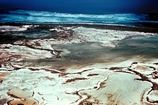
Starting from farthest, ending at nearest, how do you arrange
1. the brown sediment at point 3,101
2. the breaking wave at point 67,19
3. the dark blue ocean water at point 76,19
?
the breaking wave at point 67,19 < the dark blue ocean water at point 76,19 < the brown sediment at point 3,101

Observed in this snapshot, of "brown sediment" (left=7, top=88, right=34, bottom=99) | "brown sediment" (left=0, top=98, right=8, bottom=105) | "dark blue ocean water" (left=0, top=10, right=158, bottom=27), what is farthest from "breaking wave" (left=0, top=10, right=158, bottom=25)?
"brown sediment" (left=0, top=98, right=8, bottom=105)

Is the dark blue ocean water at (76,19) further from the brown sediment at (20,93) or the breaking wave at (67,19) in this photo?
the brown sediment at (20,93)

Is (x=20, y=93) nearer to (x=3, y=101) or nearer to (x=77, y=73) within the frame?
(x=3, y=101)

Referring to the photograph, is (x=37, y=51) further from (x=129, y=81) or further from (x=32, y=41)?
(x=129, y=81)

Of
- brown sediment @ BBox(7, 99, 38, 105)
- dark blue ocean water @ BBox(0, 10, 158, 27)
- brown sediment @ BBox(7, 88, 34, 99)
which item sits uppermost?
dark blue ocean water @ BBox(0, 10, 158, 27)

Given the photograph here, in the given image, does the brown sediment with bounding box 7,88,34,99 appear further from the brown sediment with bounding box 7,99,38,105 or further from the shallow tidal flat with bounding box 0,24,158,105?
the brown sediment with bounding box 7,99,38,105

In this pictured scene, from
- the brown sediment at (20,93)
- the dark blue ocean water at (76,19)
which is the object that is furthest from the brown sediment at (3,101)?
the dark blue ocean water at (76,19)

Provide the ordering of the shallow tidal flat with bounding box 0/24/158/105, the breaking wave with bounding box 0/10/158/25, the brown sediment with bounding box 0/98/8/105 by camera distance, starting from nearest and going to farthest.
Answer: the brown sediment with bounding box 0/98/8/105 < the shallow tidal flat with bounding box 0/24/158/105 < the breaking wave with bounding box 0/10/158/25

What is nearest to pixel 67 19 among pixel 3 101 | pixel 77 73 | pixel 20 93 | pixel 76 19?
pixel 76 19
